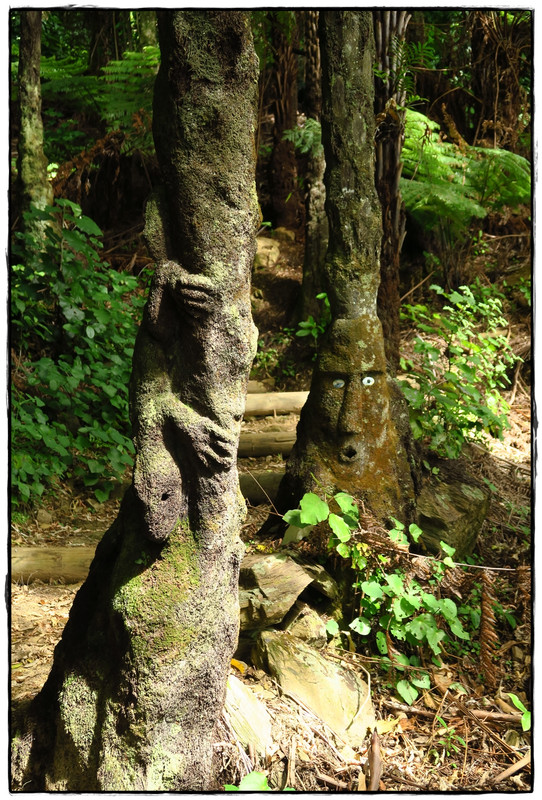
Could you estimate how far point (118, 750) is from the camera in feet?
8.46

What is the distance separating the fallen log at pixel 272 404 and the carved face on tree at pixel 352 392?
2921 mm

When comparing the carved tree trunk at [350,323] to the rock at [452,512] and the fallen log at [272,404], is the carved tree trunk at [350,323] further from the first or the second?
the fallen log at [272,404]

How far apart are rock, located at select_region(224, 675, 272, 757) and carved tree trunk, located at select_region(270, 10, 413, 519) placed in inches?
62.6

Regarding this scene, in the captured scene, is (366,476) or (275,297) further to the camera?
(275,297)

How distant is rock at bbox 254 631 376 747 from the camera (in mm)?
3674

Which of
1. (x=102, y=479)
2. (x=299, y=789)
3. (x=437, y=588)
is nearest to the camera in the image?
(x=299, y=789)

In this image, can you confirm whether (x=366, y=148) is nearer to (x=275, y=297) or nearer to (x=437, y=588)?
(x=437, y=588)

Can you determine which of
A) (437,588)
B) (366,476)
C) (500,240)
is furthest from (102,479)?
(500,240)

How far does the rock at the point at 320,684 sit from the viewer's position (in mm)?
3674

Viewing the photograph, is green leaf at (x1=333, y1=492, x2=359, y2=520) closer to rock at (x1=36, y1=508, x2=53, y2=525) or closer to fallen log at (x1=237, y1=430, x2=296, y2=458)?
rock at (x1=36, y1=508, x2=53, y2=525)

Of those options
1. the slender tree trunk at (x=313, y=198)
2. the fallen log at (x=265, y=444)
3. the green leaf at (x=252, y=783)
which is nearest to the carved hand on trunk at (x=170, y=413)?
the green leaf at (x=252, y=783)

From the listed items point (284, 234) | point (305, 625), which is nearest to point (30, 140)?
point (284, 234)

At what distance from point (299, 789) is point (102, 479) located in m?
3.56

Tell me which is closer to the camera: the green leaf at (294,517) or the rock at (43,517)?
the green leaf at (294,517)
